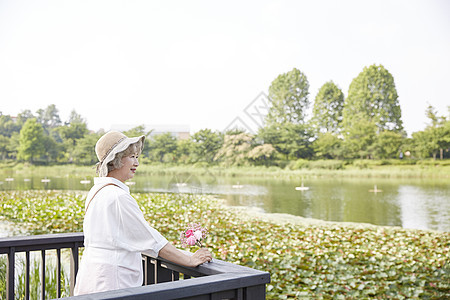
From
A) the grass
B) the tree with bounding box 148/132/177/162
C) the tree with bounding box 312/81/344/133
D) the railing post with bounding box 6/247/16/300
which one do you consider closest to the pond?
the grass

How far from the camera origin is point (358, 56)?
1236 cm

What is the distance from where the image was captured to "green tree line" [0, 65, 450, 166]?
11.6 metres

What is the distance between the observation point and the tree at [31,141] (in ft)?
37.7

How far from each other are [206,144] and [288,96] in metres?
2.88

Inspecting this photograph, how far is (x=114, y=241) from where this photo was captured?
1159 millimetres

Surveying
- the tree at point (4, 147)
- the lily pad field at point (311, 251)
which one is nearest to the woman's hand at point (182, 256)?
the lily pad field at point (311, 251)

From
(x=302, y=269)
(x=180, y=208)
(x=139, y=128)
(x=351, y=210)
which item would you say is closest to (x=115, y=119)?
(x=139, y=128)

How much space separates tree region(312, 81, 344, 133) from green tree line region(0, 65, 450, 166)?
0.10ft

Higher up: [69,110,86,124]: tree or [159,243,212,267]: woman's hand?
[69,110,86,124]: tree

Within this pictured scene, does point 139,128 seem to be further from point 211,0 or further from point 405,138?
point 405,138

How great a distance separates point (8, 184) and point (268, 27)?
8.00 metres

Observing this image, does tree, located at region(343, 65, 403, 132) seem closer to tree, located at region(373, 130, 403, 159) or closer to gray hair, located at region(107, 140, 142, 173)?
tree, located at region(373, 130, 403, 159)

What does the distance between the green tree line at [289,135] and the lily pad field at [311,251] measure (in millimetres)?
3580

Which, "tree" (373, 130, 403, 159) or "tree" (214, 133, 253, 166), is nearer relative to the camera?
"tree" (373, 130, 403, 159)
